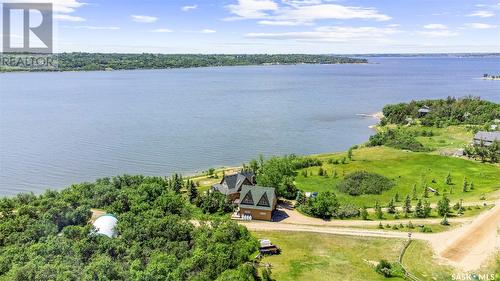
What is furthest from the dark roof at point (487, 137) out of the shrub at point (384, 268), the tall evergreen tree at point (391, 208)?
the shrub at point (384, 268)

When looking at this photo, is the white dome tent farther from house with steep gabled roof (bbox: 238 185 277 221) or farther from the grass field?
the grass field

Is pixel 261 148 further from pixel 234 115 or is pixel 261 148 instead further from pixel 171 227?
pixel 171 227

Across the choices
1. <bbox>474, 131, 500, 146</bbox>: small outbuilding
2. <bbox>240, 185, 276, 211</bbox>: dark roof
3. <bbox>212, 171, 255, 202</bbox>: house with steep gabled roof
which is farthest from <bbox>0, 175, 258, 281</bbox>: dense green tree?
<bbox>474, 131, 500, 146</bbox>: small outbuilding

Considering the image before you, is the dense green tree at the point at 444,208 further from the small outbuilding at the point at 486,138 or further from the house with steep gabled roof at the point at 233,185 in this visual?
the small outbuilding at the point at 486,138

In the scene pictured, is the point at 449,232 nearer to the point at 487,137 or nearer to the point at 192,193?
the point at 192,193

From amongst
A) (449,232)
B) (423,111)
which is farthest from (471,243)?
(423,111)

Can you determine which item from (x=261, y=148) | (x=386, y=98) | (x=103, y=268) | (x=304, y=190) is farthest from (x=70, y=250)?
(x=386, y=98)
